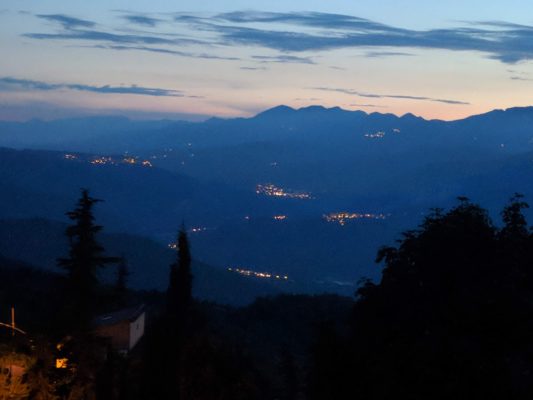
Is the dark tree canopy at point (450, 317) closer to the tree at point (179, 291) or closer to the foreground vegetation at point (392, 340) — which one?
the foreground vegetation at point (392, 340)

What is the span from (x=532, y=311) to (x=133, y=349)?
18239 millimetres

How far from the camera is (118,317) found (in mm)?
33969

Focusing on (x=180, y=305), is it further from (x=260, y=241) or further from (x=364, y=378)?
(x=260, y=241)

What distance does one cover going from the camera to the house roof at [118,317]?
3303cm

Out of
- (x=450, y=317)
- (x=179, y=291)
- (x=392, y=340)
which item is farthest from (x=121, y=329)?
(x=450, y=317)

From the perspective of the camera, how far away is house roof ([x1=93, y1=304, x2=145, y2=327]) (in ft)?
108

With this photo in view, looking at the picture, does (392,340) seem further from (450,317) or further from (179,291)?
(179,291)

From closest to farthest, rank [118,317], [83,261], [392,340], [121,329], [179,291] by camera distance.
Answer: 1. [392,340]
2. [83,261]
3. [121,329]
4. [179,291]
5. [118,317]

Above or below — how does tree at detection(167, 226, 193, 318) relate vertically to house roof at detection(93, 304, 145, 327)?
above

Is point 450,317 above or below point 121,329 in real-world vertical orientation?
above

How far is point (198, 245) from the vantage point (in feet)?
602

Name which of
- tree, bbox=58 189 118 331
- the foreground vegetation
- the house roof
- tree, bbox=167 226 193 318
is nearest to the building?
the house roof

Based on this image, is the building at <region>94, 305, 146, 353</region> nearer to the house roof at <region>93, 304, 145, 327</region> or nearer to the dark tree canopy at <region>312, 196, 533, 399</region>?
the house roof at <region>93, 304, 145, 327</region>

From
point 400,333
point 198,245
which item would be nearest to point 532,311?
point 400,333
